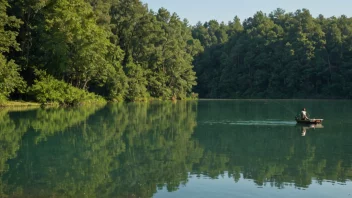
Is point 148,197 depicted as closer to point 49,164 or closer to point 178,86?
point 49,164

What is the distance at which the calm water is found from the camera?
42.1 ft

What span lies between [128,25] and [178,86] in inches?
720

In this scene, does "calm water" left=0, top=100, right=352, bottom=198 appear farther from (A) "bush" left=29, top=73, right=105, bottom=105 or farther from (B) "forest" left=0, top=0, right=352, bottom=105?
(B) "forest" left=0, top=0, right=352, bottom=105

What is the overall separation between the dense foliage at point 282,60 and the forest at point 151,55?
8.9 inches

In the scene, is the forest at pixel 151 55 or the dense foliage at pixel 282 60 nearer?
the forest at pixel 151 55

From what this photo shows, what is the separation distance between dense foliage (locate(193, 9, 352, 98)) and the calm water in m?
70.7

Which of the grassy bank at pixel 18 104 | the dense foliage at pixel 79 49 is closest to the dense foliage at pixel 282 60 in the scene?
the dense foliage at pixel 79 49

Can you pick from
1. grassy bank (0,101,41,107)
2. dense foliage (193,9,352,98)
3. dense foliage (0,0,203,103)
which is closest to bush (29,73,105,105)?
dense foliage (0,0,203,103)

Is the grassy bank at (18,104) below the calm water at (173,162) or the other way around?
the other way around

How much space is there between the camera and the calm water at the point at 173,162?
12.8 m

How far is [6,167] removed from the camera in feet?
51.3

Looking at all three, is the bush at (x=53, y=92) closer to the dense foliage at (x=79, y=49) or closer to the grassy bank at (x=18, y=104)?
the dense foliage at (x=79, y=49)

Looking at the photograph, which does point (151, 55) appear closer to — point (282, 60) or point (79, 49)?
point (79, 49)

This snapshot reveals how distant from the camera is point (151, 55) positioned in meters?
80.9
